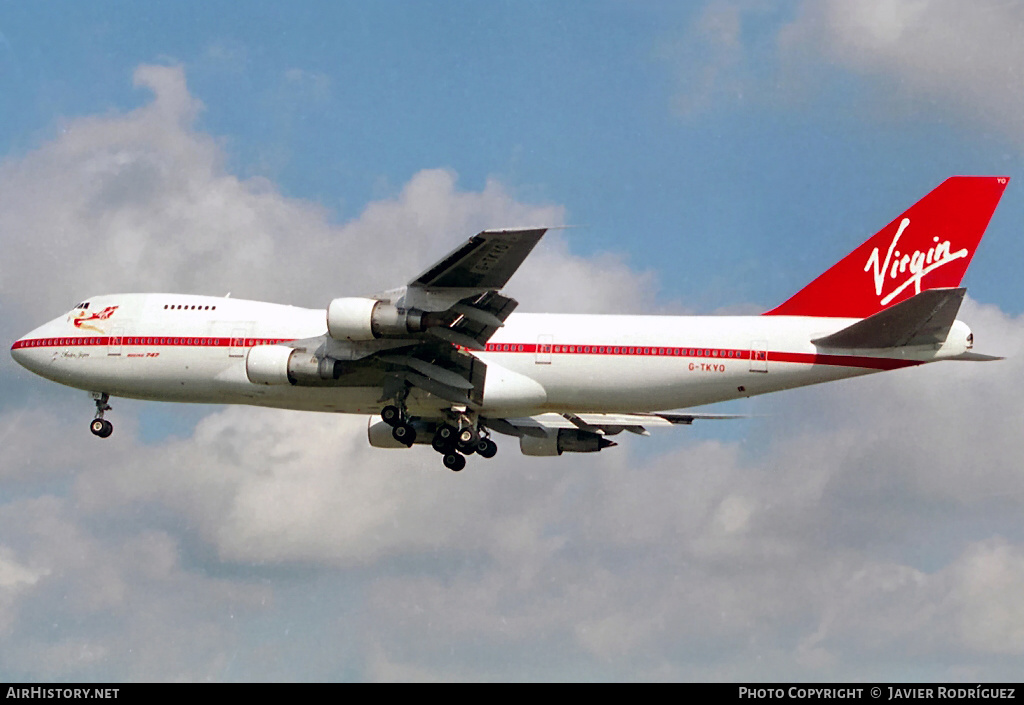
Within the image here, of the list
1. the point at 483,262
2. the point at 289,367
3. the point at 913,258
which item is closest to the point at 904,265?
the point at 913,258

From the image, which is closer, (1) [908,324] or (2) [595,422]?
(1) [908,324]

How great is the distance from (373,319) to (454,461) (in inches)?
302

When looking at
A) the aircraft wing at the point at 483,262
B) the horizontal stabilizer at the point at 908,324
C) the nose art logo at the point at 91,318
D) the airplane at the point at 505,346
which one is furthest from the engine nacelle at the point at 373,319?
the horizontal stabilizer at the point at 908,324

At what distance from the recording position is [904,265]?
3891 centimetres

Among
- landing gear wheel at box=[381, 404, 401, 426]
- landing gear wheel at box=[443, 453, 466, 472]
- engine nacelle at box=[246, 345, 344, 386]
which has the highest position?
engine nacelle at box=[246, 345, 344, 386]

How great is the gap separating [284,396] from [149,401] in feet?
17.0

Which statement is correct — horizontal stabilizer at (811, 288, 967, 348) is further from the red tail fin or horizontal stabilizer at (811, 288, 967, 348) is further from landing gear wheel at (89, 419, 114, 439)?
landing gear wheel at (89, 419, 114, 439)

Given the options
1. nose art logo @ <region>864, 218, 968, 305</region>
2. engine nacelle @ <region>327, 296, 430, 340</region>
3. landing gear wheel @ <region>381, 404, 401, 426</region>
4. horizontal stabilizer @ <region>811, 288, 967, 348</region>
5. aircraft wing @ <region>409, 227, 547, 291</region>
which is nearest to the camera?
aircraft wing @ <region>409, 227, 547, 291</region>

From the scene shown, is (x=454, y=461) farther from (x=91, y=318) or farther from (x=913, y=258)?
(x=913, y=258)

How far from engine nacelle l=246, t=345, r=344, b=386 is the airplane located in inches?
1.6

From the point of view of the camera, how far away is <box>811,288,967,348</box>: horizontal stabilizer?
112 ft

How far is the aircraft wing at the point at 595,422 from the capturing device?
4534 cm

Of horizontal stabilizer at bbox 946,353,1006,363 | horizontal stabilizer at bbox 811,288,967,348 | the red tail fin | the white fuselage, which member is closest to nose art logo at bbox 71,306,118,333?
the white fuselage
